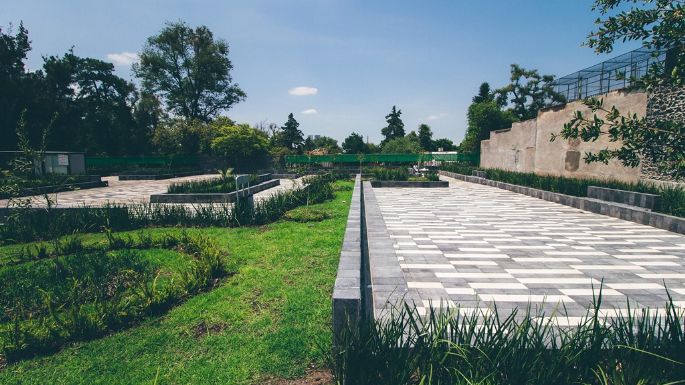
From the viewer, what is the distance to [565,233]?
888 cm

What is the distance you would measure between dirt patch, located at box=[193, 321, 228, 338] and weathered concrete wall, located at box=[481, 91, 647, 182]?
46.7 ft

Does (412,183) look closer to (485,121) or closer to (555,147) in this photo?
(555,147)

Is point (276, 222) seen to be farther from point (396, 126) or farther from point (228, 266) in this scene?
point (396, 126)

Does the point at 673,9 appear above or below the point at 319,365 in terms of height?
above

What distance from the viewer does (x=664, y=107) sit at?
13.6 metres

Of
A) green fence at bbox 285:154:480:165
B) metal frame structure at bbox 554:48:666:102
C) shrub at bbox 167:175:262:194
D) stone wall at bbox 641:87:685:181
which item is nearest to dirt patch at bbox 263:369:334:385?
shrub at bbox 167:175:262:194

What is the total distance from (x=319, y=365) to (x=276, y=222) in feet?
24.5

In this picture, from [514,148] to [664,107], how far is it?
42.0 ft

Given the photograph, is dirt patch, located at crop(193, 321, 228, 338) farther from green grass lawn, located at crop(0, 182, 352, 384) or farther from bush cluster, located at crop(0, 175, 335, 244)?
bush cluster, located at crop(0, 175, 335, 244)

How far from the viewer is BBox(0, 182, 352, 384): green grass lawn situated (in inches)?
132

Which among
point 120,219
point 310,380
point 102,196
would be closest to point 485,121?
point 102,196

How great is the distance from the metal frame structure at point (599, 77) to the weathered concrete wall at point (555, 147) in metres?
0.78

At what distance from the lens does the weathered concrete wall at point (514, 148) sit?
78.3 ft

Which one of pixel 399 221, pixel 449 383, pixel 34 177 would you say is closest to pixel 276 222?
pixel 399 221
